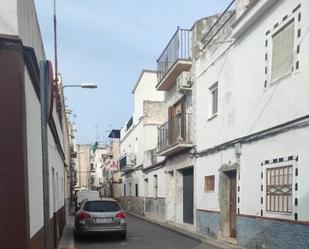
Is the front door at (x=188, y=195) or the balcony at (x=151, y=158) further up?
the balcony at (x=151, y=158)

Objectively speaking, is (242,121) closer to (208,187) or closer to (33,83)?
(208,187)

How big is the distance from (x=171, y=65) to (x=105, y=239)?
824cm

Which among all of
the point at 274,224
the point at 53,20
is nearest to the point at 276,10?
the point at 274,224

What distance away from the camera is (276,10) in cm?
1012

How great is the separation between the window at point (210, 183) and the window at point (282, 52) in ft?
18.7

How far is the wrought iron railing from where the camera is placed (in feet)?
59.9

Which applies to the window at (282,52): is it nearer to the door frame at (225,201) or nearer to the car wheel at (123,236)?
the door frame at (225,201)

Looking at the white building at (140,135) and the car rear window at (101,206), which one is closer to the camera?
the car rear window at (101,206)

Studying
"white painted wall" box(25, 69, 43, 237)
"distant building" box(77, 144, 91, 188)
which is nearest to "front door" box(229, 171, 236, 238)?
"white painted wall" box(25, 69, 43, 237)

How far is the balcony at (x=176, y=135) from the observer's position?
1807 cm

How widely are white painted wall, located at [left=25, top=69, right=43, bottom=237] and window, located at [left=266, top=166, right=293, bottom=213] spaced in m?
5.28

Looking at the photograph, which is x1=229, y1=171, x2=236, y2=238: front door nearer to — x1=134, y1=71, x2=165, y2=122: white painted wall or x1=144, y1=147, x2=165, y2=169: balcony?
x1=144, y1=147, x2=165, y2=169: balcony

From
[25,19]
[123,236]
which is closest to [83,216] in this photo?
[123,236]

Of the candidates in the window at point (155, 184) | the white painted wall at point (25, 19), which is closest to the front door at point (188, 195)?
the window at point (155, 184)
